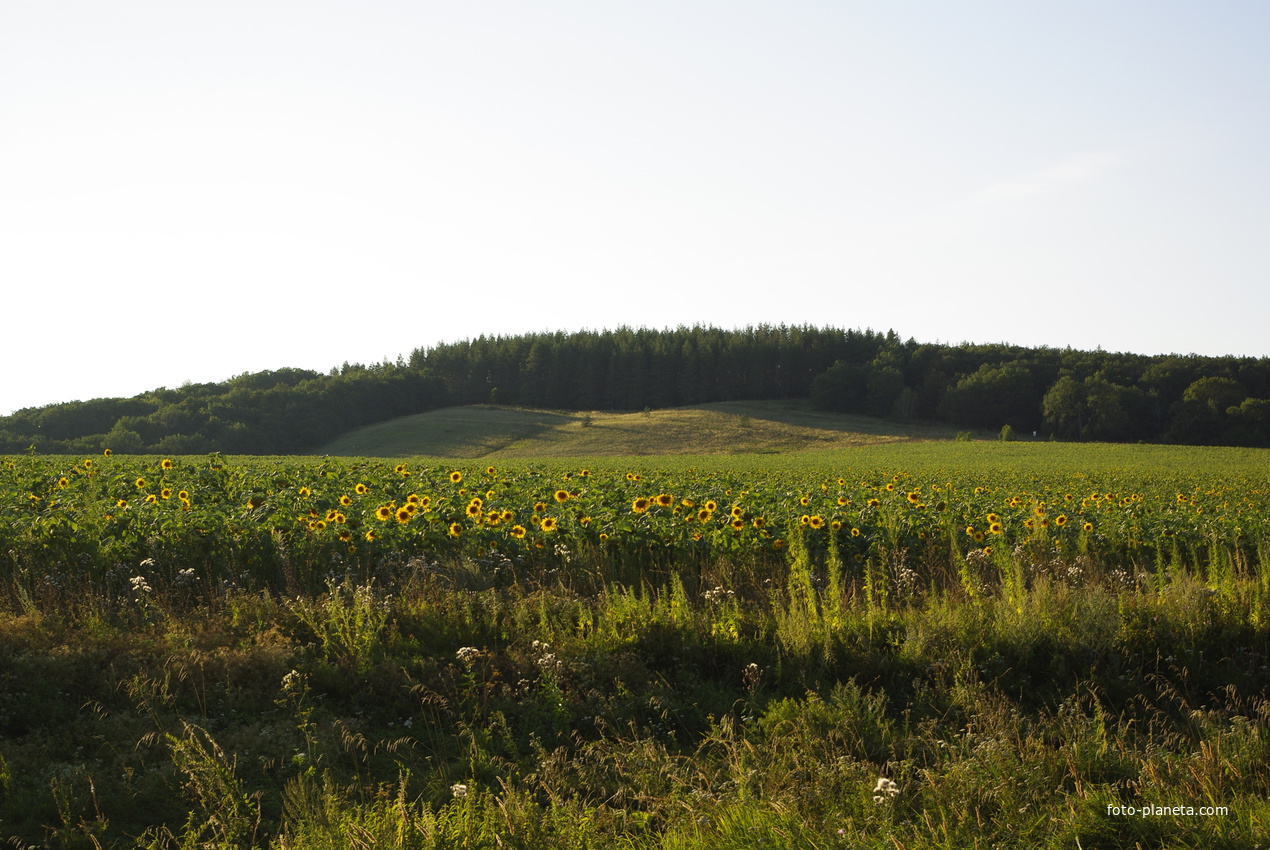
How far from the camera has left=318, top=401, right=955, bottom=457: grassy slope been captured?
59.5m

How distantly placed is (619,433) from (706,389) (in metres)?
32.4

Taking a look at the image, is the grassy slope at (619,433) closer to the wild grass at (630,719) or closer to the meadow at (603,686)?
the meadow at (603,686)

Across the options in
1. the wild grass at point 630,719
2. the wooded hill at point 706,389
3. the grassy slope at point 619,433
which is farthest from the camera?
the wooded hill at point 706,389

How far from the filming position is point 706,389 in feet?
315

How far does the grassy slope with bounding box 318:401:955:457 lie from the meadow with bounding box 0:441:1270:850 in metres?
47.8

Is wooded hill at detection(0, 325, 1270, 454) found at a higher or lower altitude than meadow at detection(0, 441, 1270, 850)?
higher

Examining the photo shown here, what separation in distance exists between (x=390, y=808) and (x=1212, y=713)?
4656mm

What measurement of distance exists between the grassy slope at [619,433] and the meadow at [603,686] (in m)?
47.8

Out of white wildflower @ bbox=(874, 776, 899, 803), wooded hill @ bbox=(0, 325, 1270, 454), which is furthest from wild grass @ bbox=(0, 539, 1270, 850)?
wooded hill @ bbox=(0, 325, 1270, 454)

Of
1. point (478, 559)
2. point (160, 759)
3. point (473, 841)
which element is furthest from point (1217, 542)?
point (160, 759)

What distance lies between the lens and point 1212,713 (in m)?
4.56

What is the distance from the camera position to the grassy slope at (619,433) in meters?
59.5

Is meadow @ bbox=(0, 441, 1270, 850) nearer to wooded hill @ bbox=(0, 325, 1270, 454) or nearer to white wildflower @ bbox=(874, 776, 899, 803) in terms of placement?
white wildflower @ bbox=(874, 776, 899, 803)

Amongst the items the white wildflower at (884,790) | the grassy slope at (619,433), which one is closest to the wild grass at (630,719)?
the white wildflower at (884,790)
